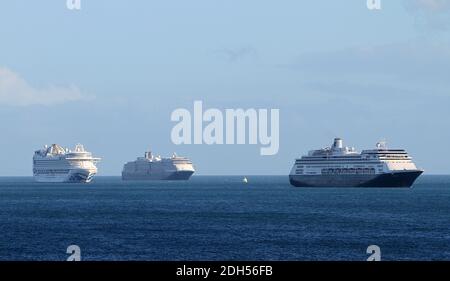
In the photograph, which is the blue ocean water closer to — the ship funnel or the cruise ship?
the cruise ship

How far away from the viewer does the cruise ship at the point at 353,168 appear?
142 metres

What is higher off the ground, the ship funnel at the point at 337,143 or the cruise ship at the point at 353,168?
the ship funnel at the point at 337,143

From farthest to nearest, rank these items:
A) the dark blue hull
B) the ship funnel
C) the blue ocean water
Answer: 1. the ship funnel
2. the dark blue hull
3. the blue ocean water

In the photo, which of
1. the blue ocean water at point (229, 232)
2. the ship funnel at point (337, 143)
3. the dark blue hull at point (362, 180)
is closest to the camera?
the blue ocean water at point (229, 232)

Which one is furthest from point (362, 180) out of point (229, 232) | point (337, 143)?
point (229, 232)

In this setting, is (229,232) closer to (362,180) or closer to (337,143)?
(362,180)

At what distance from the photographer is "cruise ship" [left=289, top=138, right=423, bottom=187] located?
5571 inches

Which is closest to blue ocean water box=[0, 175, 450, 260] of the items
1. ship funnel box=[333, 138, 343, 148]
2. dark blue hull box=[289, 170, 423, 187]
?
dark blue hull box=[289, 170, 423, 187]

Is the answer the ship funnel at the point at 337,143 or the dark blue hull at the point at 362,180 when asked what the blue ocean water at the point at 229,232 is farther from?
the ship funnel at the point at 337,143

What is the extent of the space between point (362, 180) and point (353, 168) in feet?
10.3

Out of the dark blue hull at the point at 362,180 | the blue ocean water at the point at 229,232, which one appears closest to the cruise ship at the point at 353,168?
the dark blue hull at the point at 362,180

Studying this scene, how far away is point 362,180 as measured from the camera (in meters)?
144
